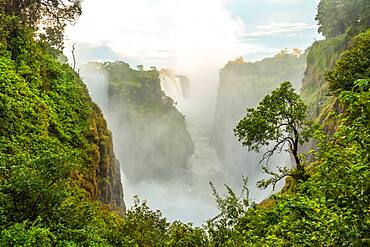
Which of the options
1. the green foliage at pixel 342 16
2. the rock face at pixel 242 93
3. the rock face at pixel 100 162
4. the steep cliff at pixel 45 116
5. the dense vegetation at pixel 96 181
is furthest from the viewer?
the rock face at pixel 242 93

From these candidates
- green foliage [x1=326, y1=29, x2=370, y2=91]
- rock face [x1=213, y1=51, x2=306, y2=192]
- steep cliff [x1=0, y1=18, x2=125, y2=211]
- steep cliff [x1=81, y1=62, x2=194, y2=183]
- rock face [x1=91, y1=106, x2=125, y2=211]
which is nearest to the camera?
steep cliff [x1=0, y1=18, x2=125, y2=211]

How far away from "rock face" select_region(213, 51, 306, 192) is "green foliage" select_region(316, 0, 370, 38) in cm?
4927

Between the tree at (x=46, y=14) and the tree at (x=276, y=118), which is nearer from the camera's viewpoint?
the tree at (x=276, y=118)

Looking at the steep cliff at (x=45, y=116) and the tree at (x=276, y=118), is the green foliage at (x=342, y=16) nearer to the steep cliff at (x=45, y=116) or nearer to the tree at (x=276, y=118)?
the tree at (x=276, y=118)

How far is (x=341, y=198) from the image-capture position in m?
5.62

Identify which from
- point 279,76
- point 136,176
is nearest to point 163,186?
point 136,176

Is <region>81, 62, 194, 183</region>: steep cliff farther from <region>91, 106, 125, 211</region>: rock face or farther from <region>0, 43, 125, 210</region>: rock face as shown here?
<region>0, 43, 125, 210</region>: rock face

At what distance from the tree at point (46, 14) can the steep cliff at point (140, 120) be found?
5143 centimetres

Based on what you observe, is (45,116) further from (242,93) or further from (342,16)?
(242,93)

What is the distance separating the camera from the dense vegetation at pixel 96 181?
546 cm

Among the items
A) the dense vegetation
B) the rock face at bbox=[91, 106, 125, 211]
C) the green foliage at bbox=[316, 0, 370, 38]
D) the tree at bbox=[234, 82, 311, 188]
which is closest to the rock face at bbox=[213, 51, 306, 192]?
the green foliage at bbox=[316, 0, 370, 38]

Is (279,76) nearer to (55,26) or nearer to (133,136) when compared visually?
(133,136)

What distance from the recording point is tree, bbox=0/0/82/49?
68.5 feet

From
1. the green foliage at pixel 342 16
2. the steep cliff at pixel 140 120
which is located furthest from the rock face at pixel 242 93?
the green foliage at pixel 342 16
